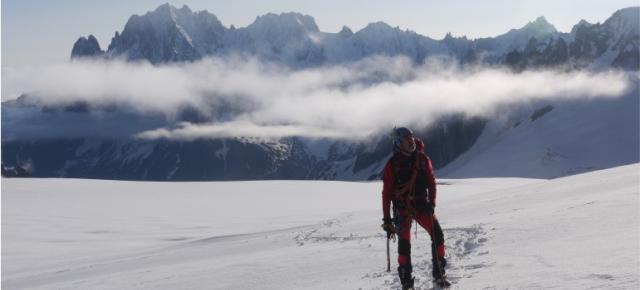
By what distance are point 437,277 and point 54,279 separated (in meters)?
11.9

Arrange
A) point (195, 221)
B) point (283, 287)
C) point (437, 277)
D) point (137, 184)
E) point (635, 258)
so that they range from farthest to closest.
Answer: point (137, 184), point (195, 221), point (283, 287), point (437, 277), point (635, 258)

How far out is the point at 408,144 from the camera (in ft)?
34.8

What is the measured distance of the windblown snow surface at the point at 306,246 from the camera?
1070 cm

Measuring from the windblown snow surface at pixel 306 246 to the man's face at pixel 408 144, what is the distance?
2356 mm

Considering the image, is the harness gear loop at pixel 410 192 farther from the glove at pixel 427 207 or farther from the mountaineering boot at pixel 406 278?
the mountaineering boot at pixel 406 278

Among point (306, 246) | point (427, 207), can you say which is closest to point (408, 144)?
point (427, 207)

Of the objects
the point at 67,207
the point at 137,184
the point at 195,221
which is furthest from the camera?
the point at 137,184

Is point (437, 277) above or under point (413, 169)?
under

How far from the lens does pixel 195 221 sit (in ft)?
106

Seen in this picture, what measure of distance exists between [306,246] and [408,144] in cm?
770

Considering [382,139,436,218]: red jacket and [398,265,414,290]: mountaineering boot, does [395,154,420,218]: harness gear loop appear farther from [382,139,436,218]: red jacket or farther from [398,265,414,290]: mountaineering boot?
[398,265,414,290]: mountaineering boot

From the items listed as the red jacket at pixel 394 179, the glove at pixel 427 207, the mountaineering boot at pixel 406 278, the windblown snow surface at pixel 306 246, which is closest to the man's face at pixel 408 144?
the red jacket at pixel 394 179

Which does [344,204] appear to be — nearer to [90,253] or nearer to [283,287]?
[90,253]

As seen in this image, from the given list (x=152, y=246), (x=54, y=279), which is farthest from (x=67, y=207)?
(x=54, y=279)
